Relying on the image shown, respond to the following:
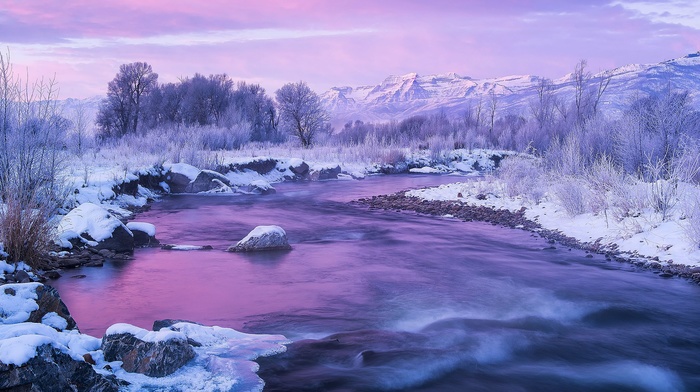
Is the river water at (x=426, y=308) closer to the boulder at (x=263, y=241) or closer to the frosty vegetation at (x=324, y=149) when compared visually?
the boulder at (x=263, y=241)

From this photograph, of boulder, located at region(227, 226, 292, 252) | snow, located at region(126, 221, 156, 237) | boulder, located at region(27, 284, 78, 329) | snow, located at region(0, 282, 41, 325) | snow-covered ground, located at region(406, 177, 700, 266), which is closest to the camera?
snow, located at region(0, 282, 41, 325)

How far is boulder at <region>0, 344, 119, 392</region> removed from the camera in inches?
166

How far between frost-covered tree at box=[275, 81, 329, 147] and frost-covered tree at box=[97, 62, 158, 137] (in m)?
14.5

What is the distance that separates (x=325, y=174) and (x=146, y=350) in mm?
28187

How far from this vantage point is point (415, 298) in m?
9.27

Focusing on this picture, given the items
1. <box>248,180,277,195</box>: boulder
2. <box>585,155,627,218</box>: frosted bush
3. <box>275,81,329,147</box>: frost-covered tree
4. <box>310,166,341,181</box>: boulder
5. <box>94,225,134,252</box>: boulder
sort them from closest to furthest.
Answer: <box>94,225,134,252</box>: boulder < <box>585,155,627,218</box>: frosted bush < <box>248,180,277,195</box>: boulder < <box>310,166,341,181</box>: boulder < <box>275,81,329,147</box>: frost-covered tree

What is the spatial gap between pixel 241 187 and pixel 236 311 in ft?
62.3

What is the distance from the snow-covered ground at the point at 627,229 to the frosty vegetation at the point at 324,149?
0.20 meters

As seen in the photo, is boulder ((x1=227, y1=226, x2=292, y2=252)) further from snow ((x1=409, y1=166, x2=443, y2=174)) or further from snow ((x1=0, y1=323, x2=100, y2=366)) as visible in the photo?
snow ((x1=409, y1=166, x2=443, y2=174))

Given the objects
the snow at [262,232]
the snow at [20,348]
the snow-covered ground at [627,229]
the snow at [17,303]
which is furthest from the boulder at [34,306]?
the snow-covered ground at [627,229]

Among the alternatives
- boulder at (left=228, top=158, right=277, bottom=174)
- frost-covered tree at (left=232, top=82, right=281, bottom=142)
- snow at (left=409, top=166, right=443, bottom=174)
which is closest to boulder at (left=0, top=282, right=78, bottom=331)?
boulder at (left=228, top=158, right=277, bottom=174)

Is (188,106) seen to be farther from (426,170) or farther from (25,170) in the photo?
(25,170)

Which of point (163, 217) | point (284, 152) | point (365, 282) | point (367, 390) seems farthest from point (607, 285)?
point (284, 152)

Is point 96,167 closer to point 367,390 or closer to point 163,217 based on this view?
point 163,217
